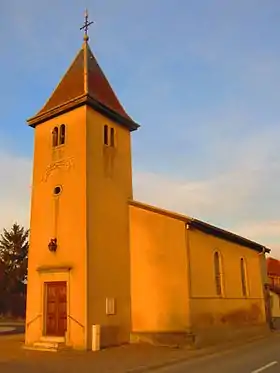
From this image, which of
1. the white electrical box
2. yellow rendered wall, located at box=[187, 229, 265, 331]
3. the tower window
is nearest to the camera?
the white electrical box

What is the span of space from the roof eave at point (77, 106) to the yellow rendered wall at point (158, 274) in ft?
16.2

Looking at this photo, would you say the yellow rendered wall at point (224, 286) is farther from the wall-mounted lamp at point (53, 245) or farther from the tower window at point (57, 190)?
the tower window at point (57, 190)

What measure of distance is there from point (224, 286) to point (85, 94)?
12.1 m

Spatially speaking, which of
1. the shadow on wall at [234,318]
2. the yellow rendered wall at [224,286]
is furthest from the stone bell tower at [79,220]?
the shadow on wall at [234,318]

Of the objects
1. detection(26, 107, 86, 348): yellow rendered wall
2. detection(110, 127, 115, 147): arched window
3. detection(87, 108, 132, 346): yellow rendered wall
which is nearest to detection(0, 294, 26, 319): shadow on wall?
detection(26, 107, 86, 348): yellow rendered wall

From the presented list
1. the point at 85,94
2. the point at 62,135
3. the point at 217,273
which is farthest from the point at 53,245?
the point at 217,273

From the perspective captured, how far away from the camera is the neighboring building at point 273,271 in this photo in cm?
5442

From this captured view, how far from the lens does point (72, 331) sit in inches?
693

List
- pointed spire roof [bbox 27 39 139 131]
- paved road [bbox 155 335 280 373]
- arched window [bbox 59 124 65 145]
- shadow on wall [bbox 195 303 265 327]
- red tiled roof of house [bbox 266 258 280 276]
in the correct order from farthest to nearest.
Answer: red tiled roof of house [bbox 266 258 280 276]
arched window [bbox 59 124 65 145]
pointed spire roof [bbox 27 39 139 131]
shadow on wall [bbox 195 303 265 327]
paved road [bbox 155 335 280 373]

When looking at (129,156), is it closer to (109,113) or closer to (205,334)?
(109,113)

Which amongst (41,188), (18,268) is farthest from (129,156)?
(18,268)

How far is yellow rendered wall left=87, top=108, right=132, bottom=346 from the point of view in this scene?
18.4 m

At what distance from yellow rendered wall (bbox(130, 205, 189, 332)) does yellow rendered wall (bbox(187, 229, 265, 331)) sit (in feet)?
1.73

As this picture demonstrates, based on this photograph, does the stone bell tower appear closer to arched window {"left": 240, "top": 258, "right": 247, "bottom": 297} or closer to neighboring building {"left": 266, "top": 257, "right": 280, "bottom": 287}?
arched window {"left": 240, "top": 258, "right": 247, "bottom": 297}
